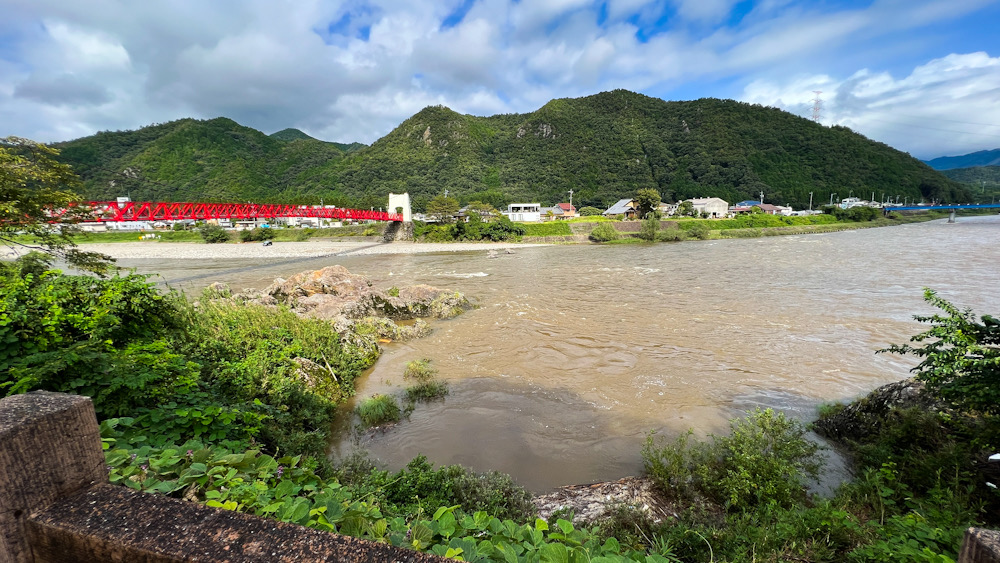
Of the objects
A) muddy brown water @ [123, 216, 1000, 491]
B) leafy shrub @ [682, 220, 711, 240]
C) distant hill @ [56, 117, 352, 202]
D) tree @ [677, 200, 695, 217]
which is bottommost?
muddy brown water @ [123, 216, 1000, 491]

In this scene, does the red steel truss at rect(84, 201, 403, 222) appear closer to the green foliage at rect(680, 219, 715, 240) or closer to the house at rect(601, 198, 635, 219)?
the green foliage at rect(680, 219, 715, 240)

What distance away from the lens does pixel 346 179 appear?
112688 millimetres

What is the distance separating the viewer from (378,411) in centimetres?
746

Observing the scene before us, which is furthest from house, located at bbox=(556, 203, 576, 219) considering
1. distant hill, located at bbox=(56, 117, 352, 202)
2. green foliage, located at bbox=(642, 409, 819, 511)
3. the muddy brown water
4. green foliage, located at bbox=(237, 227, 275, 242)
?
green foliage, located at bbox=(642, 409, 819, 511)

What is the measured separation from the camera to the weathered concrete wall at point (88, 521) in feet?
3.25

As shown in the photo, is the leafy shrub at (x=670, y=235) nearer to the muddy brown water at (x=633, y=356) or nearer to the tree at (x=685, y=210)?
the tree at (x=685, y=210)

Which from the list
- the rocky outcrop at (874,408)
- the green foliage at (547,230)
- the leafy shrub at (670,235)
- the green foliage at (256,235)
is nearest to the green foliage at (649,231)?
the leafy shrub at (670,235)

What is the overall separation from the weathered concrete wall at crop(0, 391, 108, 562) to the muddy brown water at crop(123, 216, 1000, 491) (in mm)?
5554

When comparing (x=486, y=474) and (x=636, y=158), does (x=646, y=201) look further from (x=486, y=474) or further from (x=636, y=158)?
(x=636, y=158)

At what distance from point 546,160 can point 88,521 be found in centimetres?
13547

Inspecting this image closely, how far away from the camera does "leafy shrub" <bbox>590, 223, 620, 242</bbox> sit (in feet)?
172

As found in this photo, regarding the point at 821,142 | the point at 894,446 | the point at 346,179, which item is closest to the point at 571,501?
the point at 894,446

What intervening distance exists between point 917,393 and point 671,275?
19657 mm

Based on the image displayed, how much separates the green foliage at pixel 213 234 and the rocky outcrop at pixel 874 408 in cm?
6619
